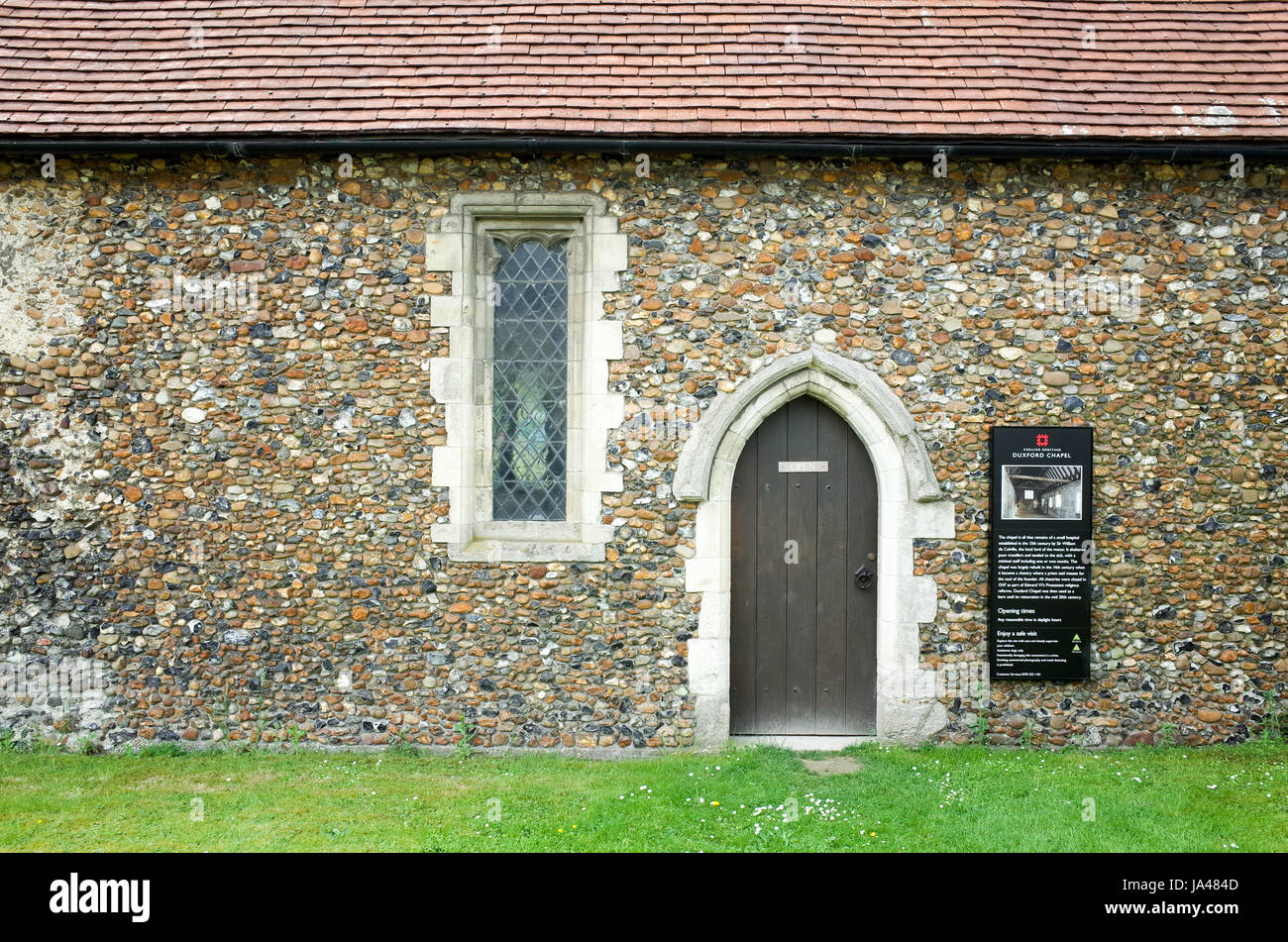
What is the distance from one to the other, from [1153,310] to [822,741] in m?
3.72

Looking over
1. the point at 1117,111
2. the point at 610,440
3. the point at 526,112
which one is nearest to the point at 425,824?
the point at 610,440

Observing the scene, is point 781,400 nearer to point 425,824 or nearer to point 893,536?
point 893,536

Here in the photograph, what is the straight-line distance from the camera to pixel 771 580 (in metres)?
6.19

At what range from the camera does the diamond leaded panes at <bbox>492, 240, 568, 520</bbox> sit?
6.23 meters

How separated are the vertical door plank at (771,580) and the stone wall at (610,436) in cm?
56

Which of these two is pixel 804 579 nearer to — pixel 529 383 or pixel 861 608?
pixel 861 608

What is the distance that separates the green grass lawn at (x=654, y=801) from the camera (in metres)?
4.50

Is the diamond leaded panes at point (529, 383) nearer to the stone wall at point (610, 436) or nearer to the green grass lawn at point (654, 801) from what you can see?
the stone wall at point (610, 436)

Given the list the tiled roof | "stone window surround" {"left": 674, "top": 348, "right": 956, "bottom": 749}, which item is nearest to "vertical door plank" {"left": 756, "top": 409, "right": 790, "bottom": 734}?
"stone window surround" {"left": 674, "top": 348, "right": 956, "bottom": 749}

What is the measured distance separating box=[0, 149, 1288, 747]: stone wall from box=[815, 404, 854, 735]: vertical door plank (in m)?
0.53

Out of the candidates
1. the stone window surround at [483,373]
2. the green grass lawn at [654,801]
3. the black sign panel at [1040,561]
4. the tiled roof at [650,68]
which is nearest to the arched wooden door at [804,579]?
the green grass lawn at [654,801]

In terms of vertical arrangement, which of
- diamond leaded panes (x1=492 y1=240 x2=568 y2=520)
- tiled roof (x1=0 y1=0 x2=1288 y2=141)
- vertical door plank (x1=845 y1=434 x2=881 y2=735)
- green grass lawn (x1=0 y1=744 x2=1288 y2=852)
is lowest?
green grass lawn (x1=0 y1=744 x2=1288 y2=852)

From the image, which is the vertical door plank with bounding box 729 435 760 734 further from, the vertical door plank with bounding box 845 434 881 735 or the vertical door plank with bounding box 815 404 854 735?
the vertical door plank with bounding box 845 434 881 735

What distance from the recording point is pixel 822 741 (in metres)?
6.11
